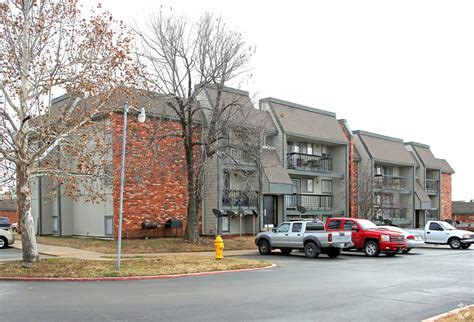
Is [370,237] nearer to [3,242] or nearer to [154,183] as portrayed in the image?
[154,183]

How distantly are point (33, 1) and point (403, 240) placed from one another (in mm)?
18099

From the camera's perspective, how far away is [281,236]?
76.0 ft

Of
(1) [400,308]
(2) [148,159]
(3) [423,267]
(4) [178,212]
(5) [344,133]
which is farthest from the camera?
(5) [344,133]

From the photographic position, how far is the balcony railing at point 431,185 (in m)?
51.6

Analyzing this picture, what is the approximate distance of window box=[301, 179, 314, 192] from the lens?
3806 cm

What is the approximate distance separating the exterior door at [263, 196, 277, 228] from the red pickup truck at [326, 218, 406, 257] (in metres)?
9.87

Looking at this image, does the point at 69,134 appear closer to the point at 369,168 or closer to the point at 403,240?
the point at 403,240

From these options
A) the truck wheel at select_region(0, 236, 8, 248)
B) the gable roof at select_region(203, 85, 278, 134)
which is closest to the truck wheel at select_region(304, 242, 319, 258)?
the gable roof at select_region(203, 85, 278, 134)

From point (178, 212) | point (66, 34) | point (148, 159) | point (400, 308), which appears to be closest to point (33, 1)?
point (66, 34)

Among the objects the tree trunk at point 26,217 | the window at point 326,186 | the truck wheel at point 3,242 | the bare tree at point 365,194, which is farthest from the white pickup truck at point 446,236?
the truck wheel at point 3,242

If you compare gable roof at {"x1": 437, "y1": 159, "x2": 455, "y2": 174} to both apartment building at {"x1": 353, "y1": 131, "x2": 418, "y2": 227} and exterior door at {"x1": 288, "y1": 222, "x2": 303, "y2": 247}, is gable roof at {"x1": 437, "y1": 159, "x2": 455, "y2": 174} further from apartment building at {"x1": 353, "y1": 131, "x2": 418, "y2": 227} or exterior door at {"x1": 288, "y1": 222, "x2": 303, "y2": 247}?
exterior door at {"x1": 288, "y1": 222, "x2": 303, "y2": 247}

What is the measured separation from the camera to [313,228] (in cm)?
2234

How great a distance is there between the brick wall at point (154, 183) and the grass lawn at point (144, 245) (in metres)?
1.45

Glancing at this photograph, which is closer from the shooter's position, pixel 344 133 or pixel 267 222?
pixel 267 222
